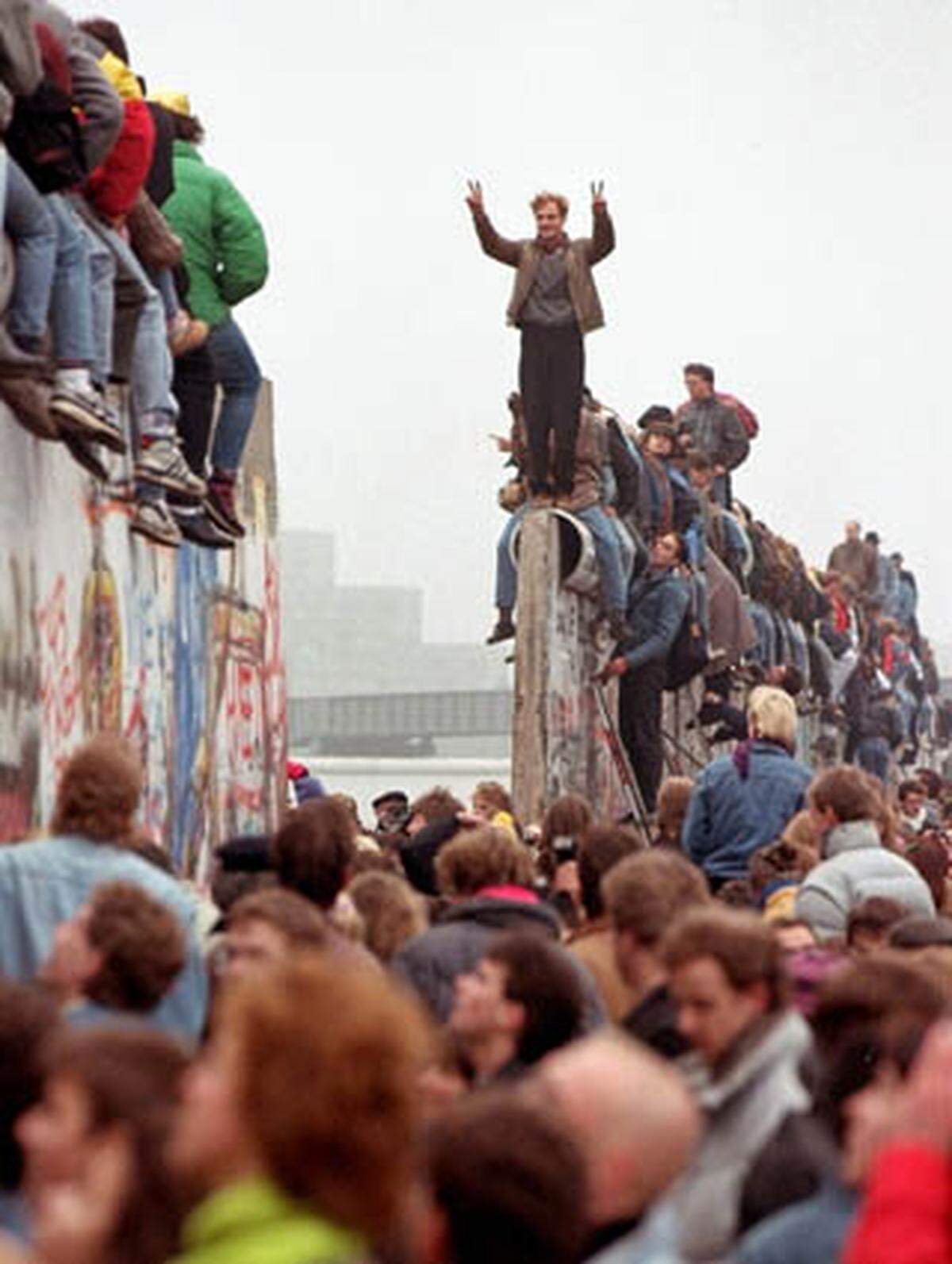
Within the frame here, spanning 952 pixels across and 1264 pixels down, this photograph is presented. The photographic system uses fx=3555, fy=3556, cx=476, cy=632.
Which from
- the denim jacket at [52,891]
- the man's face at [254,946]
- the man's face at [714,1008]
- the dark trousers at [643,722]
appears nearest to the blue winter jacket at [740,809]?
the denim jacket at [52,891]

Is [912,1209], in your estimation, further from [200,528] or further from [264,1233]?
[200,528]

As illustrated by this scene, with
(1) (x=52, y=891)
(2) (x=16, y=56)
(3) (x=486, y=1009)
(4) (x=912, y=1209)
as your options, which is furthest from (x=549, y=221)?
(4) (x=912, y=1209)

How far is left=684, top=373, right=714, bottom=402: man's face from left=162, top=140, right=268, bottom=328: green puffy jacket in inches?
774

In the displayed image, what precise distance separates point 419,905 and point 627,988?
1.15m

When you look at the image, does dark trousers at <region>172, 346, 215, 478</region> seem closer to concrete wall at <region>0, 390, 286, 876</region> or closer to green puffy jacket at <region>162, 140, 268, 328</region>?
green puffy jacket at <region>162, 140, 268, 328</region>

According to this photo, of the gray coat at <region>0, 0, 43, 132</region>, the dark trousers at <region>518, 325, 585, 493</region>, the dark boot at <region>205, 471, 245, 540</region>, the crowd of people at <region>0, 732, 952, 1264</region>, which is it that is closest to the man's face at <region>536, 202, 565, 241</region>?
the dark trousers at <region>518, 325, 585, 493</region>

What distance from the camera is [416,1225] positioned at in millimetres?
5301

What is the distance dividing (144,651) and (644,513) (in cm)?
1347

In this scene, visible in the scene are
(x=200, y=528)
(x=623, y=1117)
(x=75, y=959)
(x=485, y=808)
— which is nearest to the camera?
(x=623, y=1117)

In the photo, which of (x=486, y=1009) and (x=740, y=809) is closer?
(x=486, y=1009)

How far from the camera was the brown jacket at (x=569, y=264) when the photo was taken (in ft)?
85.4

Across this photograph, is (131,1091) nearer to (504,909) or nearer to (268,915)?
(268,915)

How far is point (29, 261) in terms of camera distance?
1365cm

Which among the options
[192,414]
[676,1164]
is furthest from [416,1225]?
[192,414]
